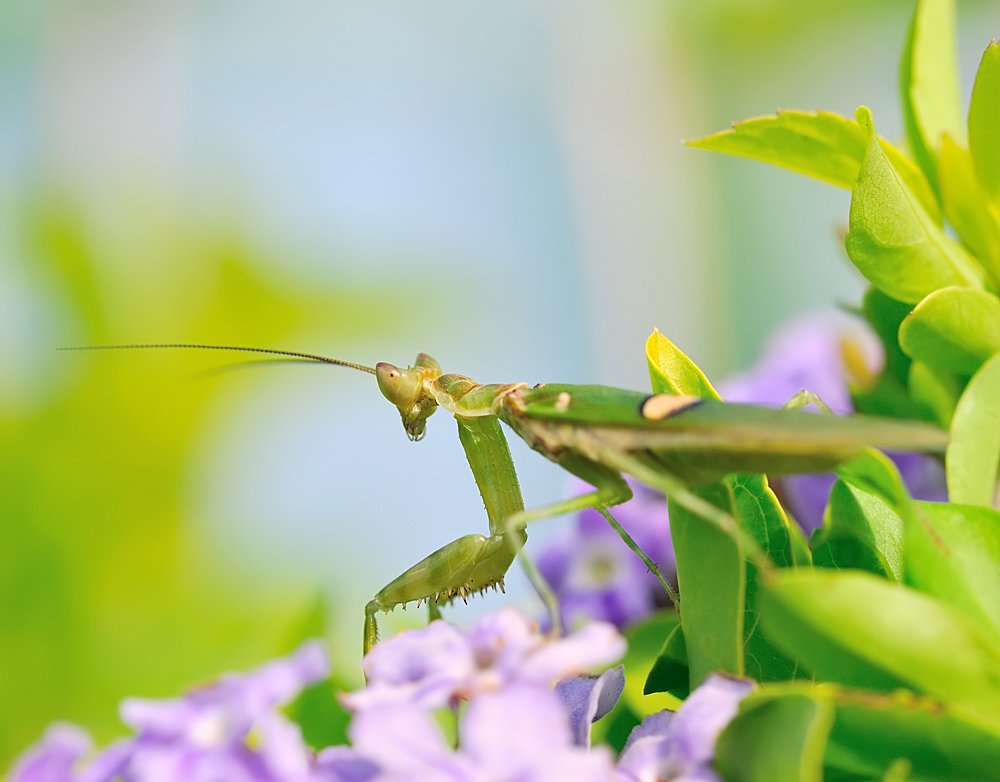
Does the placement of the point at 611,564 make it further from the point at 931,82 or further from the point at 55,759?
the point at 55,759

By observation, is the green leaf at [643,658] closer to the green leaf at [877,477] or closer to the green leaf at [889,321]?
the green leaf at [877,477]

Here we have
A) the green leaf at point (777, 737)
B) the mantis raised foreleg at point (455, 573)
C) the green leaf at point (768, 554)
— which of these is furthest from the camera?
the mantis raised foreleg at point (455, 573)

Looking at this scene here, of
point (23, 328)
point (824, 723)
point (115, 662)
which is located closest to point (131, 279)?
point (23, 328)

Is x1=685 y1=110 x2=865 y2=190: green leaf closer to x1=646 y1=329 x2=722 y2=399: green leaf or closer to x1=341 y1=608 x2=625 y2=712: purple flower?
x1=646 y1=329 x2=722 y2=399: green leaf

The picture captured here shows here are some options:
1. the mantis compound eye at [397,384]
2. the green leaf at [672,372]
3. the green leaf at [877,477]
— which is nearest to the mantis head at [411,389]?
the mantis compound eye at [397,384]

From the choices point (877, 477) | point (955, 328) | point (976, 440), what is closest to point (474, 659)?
point (877, 477)

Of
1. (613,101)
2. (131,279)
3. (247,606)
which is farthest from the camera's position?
(613,101)

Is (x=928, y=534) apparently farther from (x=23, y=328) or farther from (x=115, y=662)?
(x=23, y=328)

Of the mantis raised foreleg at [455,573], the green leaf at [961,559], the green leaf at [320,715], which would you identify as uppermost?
the green leaf at [961,559]

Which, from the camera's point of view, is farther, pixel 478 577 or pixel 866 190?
pixel 478 577
